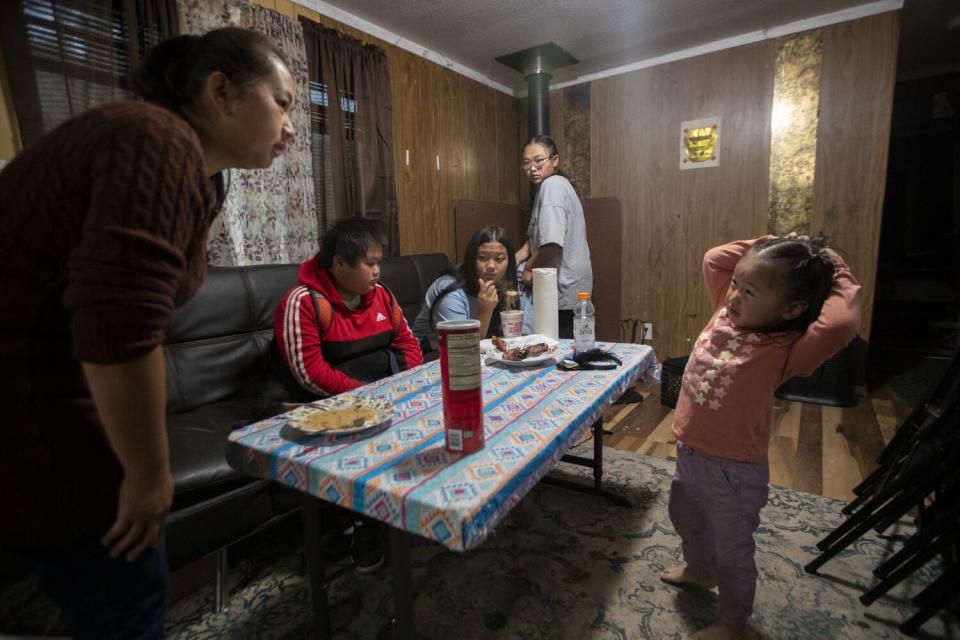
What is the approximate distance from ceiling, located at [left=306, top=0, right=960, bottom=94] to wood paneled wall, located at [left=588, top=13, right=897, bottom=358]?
0.38ft

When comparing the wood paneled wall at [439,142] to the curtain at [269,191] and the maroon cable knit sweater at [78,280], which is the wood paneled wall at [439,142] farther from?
the maroon cable knit sweater at [78,280]

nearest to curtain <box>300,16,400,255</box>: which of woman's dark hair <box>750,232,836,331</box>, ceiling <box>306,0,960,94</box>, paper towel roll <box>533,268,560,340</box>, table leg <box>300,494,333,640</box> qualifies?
ceiling <box>306,0,960,94</box>

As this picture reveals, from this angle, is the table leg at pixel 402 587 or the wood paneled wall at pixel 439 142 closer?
the table leg at pixel 402 587

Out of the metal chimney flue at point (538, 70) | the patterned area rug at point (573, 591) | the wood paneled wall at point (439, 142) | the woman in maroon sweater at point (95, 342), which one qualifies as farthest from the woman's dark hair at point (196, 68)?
the metal chimney flue at point (538, 70)

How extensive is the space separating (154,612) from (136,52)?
2.10 m

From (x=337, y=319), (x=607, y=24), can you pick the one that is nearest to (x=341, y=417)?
(x=337, y=319)

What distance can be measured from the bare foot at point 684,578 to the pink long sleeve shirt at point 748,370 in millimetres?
474

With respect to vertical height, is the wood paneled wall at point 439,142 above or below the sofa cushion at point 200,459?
above

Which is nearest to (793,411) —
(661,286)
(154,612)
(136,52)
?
(661,286)

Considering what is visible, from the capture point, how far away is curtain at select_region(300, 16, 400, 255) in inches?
105

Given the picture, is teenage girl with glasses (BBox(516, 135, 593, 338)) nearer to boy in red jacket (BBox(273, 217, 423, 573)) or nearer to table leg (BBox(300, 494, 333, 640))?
boy in red jacket (BBox(273, 217, 423, 573))

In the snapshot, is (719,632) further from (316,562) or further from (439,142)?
(439,142)

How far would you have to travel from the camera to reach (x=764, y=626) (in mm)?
1328

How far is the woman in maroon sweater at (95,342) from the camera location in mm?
559
